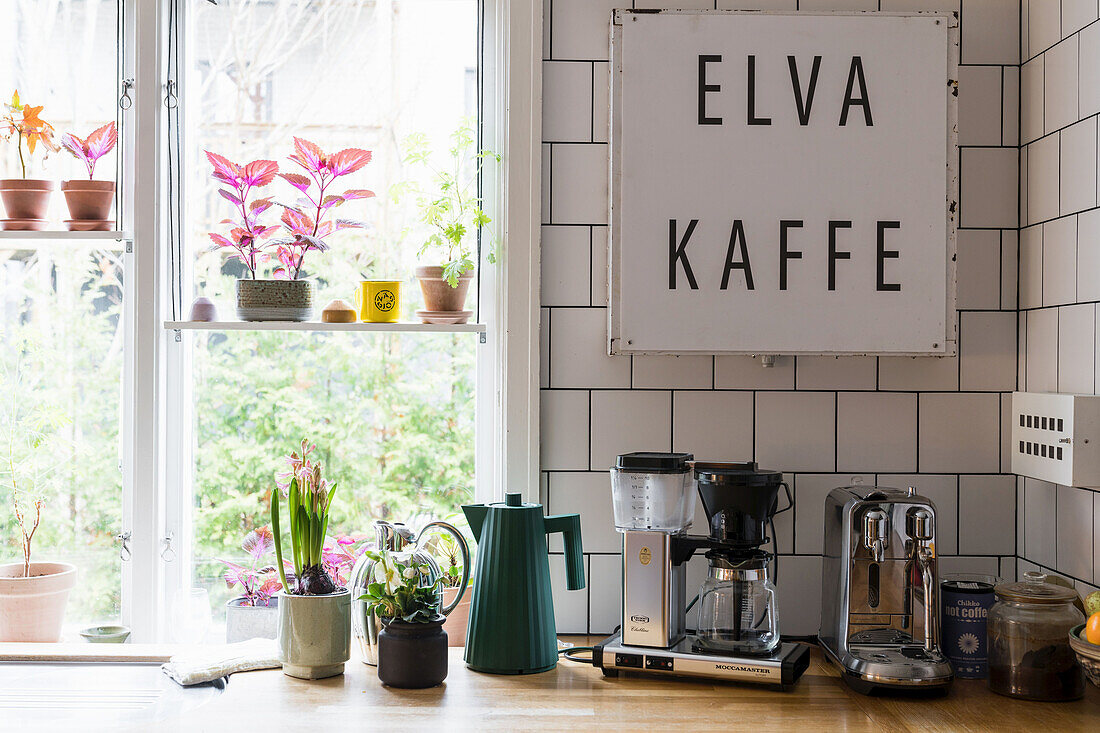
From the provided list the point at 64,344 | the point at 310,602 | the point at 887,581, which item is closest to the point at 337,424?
the point at 310,602

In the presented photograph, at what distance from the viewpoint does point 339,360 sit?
1.84 metres

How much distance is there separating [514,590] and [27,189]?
119 centimetres

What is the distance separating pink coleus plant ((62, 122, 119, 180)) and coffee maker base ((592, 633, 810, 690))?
131cm

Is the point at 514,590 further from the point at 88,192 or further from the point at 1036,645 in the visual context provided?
the point at 88,192

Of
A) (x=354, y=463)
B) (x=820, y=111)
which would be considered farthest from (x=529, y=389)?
(x=820, y=111)

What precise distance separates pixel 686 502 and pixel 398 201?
2.67ft

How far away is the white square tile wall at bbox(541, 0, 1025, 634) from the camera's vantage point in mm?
1735

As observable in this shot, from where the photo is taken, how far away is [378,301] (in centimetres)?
174

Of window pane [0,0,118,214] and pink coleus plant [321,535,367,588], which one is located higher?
window pane [0,0,118,214]

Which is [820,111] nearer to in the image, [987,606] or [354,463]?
[987,606]

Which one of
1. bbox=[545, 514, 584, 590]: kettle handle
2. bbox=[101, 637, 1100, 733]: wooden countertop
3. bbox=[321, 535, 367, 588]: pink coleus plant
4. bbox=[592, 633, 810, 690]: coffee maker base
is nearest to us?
bbox=[101, 637, 1100, 733]: wooden countertop

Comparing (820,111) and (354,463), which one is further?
(354,463)

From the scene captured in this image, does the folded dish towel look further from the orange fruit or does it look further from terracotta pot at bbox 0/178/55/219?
the orange fruit

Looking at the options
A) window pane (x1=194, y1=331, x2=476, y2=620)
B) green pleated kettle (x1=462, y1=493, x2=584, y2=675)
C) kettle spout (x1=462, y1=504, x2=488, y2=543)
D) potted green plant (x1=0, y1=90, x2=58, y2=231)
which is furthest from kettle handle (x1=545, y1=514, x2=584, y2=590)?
potted green plant (x1=0, y1=90, x2=58, y2=231)
